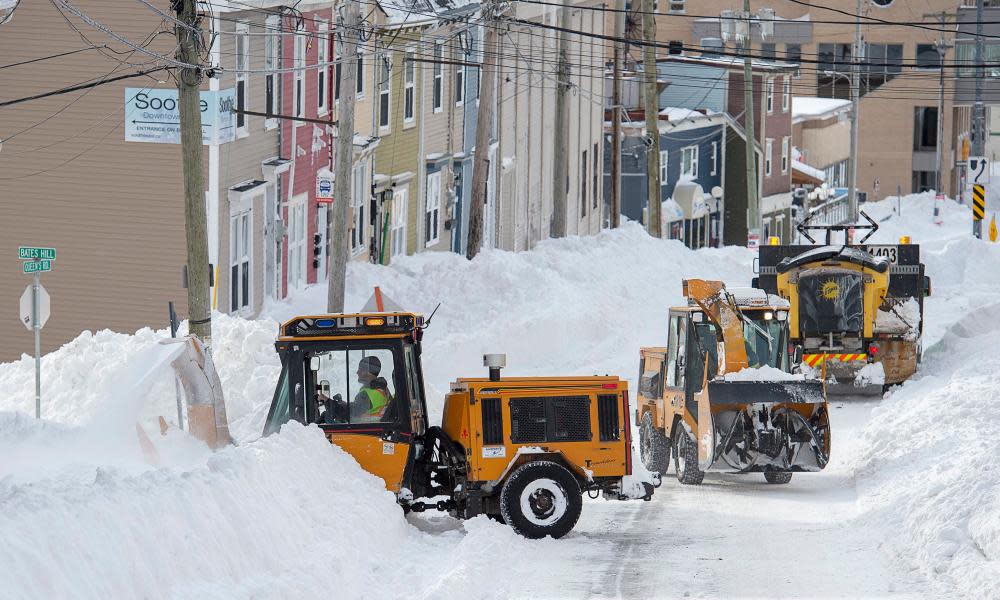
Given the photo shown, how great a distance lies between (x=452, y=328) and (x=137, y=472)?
20113 millimetres

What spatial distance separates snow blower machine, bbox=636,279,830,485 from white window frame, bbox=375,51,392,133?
665 inches

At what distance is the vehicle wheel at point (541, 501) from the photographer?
598 inches

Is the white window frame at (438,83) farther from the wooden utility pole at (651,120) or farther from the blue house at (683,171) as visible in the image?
the blue house at (683,171)

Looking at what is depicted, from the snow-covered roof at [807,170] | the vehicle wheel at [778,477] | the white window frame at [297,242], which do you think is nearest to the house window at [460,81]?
the white window frame at [297,242]

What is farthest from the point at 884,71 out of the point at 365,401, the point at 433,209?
the point at 365,401

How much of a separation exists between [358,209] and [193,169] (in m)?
16.5

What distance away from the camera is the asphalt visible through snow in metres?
13.1

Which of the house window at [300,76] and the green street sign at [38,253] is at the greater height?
the house window at [300,76]

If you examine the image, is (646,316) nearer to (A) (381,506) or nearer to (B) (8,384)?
(B) (8,384)

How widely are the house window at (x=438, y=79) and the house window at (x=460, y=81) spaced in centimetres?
128

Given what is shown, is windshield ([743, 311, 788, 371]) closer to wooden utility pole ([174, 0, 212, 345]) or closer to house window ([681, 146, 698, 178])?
wooden utility pole ([174, 0, 212, 345])

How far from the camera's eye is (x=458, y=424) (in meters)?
15.5

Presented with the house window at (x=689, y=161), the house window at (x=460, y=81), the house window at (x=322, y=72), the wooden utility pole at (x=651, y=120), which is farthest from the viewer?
the house window at (x=689, y=161)

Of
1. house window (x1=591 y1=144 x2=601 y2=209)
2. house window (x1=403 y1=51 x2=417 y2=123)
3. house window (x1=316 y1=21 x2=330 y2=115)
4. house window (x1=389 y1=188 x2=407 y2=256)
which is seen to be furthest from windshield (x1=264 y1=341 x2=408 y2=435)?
house window (x1=591 y1=144 x2=601 y2=209)
